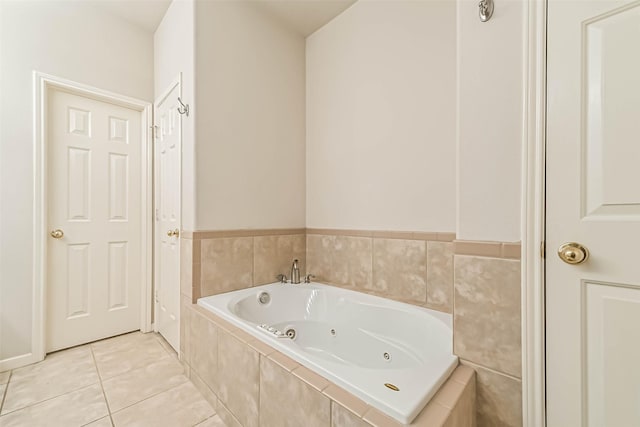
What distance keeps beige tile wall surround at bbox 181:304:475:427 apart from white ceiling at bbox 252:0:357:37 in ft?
7.50

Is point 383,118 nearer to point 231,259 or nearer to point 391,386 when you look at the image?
point 231,259

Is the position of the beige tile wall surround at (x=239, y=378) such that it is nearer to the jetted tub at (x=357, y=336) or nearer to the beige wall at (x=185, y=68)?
the jetted tub at (x=357, y=336)

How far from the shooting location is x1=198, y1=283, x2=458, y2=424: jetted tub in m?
0.83

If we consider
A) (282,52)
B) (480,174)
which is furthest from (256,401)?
(282,52)

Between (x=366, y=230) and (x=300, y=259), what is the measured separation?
0.68m

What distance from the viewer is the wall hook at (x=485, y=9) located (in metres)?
0.92

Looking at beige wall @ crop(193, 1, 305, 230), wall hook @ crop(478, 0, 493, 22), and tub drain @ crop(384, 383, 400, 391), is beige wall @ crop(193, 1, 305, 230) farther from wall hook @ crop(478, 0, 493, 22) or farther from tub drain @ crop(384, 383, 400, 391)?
wall hook @ crop(478, 0, 493, 22)

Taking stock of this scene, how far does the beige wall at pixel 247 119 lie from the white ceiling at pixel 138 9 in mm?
684

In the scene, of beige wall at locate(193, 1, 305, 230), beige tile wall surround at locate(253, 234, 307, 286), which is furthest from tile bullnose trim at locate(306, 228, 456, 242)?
beige wall at locate(193, 1, 305, 230)

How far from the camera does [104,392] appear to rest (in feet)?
5.10

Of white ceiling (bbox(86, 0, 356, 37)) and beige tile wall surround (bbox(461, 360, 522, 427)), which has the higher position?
white ceiling (bbox(86, 0, 356, 37))

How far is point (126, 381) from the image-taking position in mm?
1666

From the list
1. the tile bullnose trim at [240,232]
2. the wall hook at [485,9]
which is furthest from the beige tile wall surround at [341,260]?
the wall hook at [485,9]

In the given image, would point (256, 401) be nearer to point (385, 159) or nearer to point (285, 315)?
point (285, 315)
